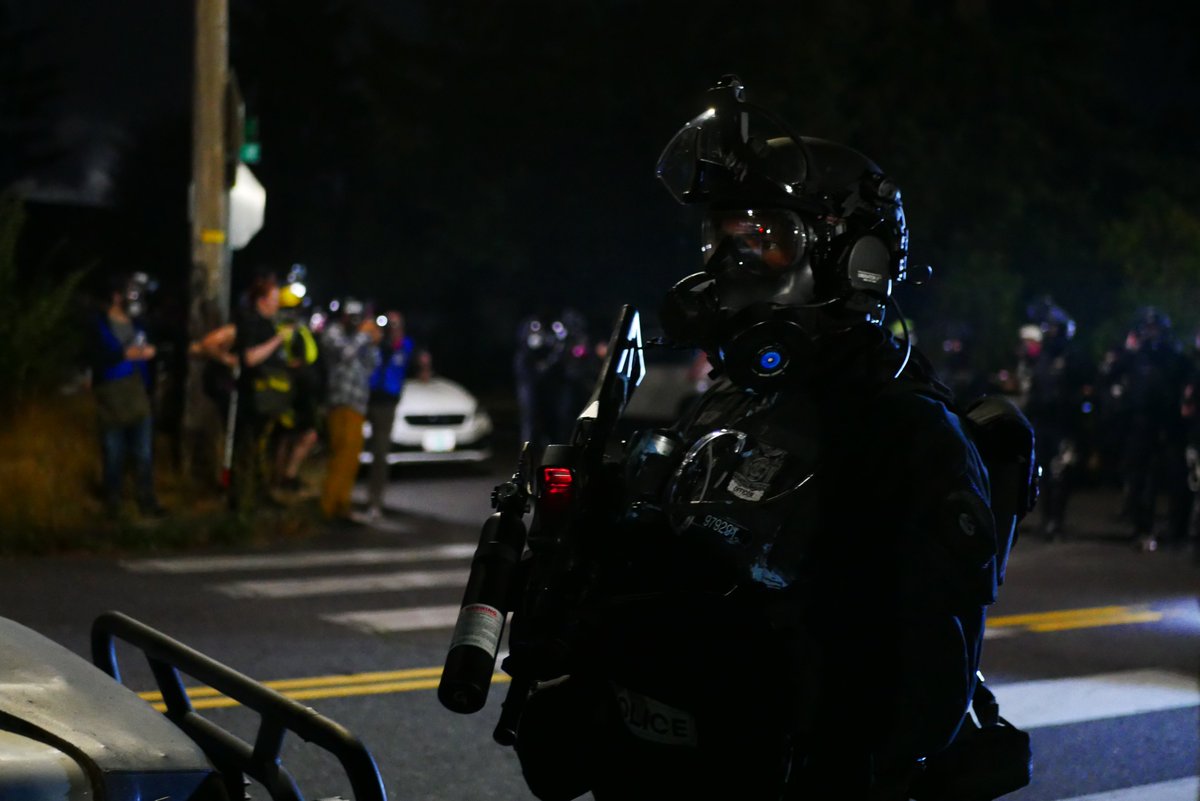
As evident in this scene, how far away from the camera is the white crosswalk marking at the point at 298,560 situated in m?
10.2

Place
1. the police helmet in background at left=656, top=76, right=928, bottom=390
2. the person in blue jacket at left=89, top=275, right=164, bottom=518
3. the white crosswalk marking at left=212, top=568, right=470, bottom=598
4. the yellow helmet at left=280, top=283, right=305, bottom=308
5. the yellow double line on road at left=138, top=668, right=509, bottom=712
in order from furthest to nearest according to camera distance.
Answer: the yellow helmet at left=280, top=283, right=305, bottom=308
the person in blue jacket at left=89, top=275, right=164, bottom=518
the white crosswalk marking at left=212, top=568, right=470, bottom=598
the yellow double line on road at left=138, top=668, right=509, bottom=712
the police helmet in background at left=656, top=76, right=928, bottom=390

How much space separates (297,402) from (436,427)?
134 inches

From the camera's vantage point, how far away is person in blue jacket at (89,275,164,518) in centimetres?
1138

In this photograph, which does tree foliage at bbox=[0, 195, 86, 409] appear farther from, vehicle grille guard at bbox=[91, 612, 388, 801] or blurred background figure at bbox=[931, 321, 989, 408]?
vehicle grille guard at bbox=[91, 612, 388, 801]

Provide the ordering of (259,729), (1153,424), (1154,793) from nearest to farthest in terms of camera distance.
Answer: (259,729)
(1154,793)
(1153,424)

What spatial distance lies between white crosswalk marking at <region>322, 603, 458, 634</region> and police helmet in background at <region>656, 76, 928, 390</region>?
17.4ft

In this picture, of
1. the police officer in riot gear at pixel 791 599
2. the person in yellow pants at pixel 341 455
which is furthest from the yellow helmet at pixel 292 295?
the police officer in riot gear at pixel 791 599

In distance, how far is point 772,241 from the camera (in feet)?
9.91

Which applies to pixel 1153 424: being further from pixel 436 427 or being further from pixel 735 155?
pixel 735 155

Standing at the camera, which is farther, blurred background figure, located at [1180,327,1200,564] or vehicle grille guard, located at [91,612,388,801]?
blurred background figure, located at [1180,327,1200,564]

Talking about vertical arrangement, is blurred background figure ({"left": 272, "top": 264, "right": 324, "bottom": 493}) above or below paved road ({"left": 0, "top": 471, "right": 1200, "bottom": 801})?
above

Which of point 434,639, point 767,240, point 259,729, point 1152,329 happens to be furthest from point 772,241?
point 1152,329

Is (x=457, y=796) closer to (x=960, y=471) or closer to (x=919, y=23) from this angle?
(x=960, y=471)

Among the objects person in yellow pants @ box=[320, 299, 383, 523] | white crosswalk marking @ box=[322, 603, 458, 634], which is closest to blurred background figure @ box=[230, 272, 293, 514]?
person in yellow pants @ box=[320, 299, 383, 523]
